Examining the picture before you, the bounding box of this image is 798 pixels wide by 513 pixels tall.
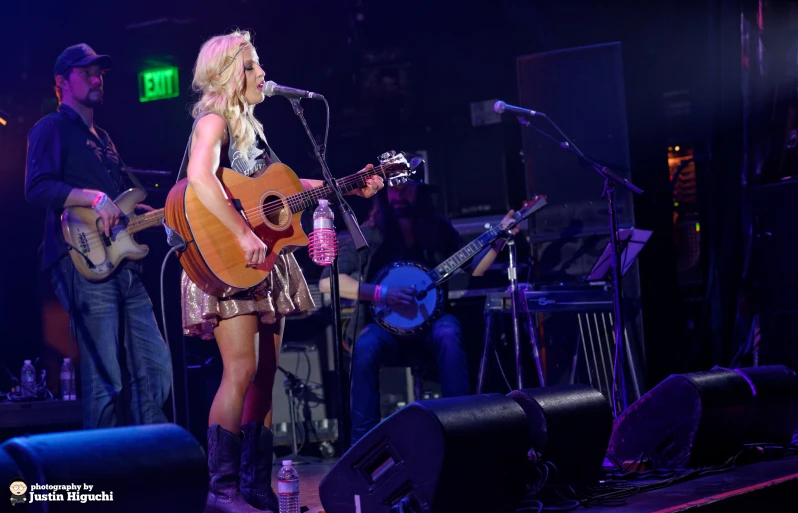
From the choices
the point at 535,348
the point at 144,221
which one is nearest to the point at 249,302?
the point at 144,221

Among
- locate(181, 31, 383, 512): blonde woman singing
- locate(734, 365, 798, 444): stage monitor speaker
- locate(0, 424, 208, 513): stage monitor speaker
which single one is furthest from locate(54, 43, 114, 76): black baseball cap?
locate(734, 365, 798, 444): stage monitor speaker

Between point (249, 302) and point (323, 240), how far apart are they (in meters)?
0.39

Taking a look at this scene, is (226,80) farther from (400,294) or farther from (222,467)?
(400,294)

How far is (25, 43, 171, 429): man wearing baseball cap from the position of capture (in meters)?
4.57

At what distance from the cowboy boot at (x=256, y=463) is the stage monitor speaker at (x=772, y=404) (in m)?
2.35

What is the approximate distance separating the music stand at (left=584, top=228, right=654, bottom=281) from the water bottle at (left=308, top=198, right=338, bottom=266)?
2.41 m

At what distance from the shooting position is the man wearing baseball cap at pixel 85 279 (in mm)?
4570

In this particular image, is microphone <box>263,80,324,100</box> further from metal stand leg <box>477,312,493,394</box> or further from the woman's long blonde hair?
metal stand leg <box>477,312,493,394</box>

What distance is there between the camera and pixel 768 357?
18.7 feet

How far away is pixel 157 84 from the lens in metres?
7.20

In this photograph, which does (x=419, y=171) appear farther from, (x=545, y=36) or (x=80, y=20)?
(x=80, y=20)

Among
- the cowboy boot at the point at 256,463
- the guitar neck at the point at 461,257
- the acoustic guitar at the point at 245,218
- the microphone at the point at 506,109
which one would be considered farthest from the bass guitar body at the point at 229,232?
the guitar neck at the point at 461,257

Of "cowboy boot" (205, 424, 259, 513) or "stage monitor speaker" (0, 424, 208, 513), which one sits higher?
"stage monitor speaker" (0, 424, 208, 513)

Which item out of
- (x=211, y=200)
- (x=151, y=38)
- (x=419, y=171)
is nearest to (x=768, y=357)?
(x=419, y=171)
